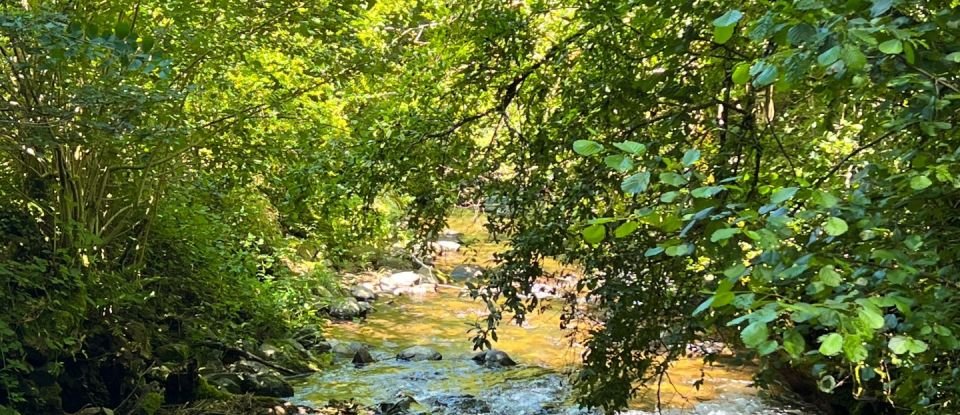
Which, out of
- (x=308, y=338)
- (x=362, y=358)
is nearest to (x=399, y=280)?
(x=308, y=338)

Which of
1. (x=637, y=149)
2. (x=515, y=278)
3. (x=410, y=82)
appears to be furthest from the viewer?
(x=410, y=82)

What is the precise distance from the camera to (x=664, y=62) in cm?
293

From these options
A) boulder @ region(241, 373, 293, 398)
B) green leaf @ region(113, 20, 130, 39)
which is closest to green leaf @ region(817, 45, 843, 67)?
green leaf @ region(113, 20, 130, 39)

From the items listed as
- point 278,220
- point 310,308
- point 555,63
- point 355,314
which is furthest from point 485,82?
point 355,314

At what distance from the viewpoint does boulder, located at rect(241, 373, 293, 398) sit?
22.7 feet

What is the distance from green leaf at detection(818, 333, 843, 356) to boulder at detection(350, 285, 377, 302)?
11004 mm

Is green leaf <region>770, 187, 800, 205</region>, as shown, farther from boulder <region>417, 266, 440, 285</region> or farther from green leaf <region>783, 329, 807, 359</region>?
boulder <region>417, 266, 440, 285</region>

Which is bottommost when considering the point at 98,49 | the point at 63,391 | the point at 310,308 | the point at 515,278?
the point at 310,308

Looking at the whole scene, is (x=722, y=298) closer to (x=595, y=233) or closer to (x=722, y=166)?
(x=595, y=233)

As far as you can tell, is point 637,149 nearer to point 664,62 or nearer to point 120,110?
point 664,62

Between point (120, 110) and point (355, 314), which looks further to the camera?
point (355, 314)

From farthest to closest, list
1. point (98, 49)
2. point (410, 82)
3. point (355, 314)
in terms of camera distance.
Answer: point (355, 314) → point (410, 82) → point (98, 49)

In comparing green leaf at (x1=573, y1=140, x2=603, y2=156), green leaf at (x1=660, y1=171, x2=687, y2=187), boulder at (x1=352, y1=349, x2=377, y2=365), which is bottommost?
boulder at (x1=352, y1=349, x2=377, y2=365)

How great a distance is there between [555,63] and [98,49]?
6.36 feet
